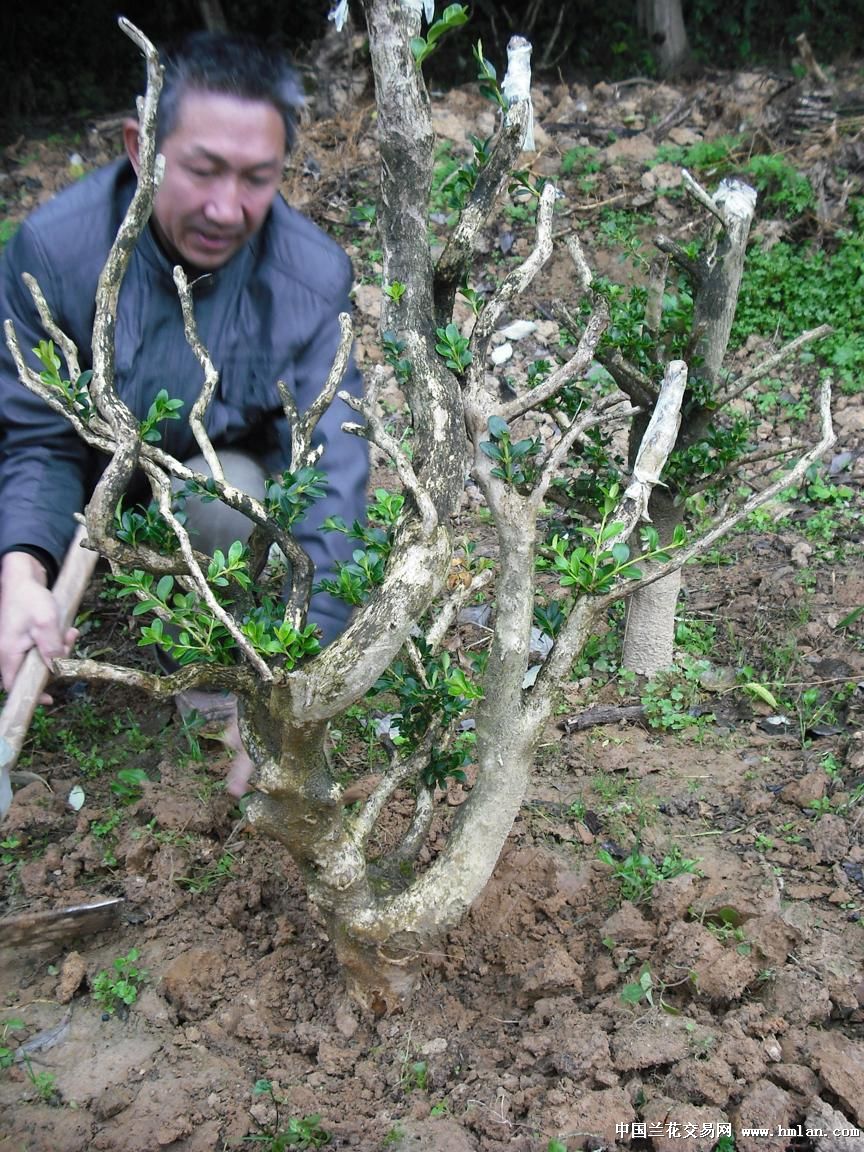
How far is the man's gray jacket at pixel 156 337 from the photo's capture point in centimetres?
271

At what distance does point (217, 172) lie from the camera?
7.91 feet

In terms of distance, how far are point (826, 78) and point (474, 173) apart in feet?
17.6

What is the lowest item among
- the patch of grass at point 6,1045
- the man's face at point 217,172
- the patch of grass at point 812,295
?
the patch of grass at point 6,1045

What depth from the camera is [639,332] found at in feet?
9.46

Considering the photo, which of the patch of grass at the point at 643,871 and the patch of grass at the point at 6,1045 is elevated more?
the patch of grass at the point at 643,871

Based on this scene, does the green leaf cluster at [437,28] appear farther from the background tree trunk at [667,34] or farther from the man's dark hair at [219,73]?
the background tree trunk at [667,34]

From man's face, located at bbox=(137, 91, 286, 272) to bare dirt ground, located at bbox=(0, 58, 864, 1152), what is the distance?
152 cm

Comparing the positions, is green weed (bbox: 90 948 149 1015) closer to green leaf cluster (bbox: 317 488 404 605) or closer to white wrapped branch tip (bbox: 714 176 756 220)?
green leaf cluster (bbox: 317 488 404 605)

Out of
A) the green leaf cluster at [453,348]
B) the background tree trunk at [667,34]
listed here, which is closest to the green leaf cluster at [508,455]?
the green leaf cluster at [453,348]

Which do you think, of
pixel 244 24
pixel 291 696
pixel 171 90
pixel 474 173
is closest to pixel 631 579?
pixel 291 696

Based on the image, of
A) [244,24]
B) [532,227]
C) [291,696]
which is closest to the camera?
[291,696]

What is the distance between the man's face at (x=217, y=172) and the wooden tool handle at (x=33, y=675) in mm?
871

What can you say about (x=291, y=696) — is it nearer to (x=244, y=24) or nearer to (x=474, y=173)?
(x=474, y=173)

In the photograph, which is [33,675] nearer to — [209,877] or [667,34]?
[209,877]
